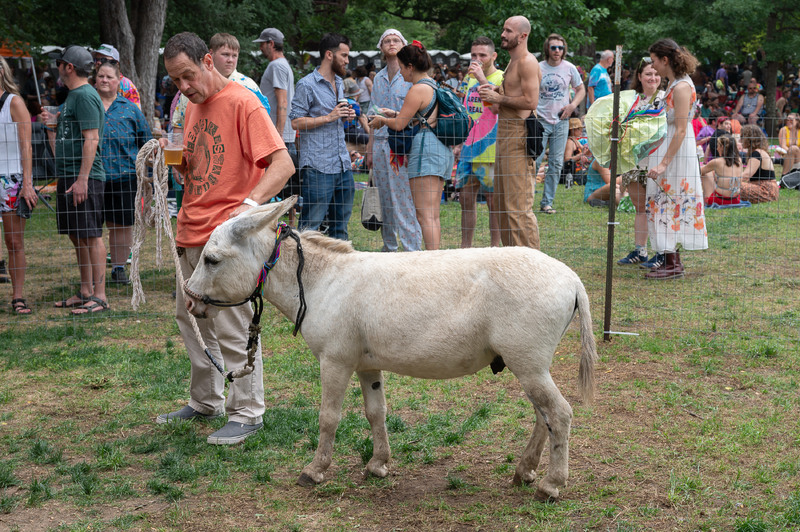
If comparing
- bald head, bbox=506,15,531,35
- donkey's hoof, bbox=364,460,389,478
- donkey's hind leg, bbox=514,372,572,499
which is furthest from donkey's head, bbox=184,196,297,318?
bald head, bbox=506,15,531,35

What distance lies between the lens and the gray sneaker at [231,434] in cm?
468

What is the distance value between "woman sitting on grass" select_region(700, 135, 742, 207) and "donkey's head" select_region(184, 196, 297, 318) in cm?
893

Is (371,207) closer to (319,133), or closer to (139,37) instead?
(319,133)

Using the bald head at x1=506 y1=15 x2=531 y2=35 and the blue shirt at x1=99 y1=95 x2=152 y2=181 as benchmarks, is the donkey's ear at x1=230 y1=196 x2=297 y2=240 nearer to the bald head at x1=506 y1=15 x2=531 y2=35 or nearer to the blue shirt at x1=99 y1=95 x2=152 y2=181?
the bald head at x1=506 y1=15 x2=531 y2=35

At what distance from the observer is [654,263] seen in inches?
343

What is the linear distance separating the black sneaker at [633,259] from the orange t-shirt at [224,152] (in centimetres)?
579

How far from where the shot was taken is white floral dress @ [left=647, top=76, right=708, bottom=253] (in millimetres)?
8008

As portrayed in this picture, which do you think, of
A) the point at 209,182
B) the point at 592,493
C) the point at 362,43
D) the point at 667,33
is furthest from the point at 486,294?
the point at 362,43

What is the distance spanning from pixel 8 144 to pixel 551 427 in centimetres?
603

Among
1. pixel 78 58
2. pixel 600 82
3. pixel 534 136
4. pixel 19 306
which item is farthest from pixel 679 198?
pixel 19 306

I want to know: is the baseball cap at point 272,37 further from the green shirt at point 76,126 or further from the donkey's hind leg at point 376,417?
the donkey's hind leg at point 376,417

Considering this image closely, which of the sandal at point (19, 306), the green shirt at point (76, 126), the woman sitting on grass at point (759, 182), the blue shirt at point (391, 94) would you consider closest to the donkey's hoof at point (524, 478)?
the blue shirt at point (391, 94)

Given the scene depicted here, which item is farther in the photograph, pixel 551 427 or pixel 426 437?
pixel 426 437

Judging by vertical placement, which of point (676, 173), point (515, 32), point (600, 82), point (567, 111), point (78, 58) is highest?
point (600, 82)
